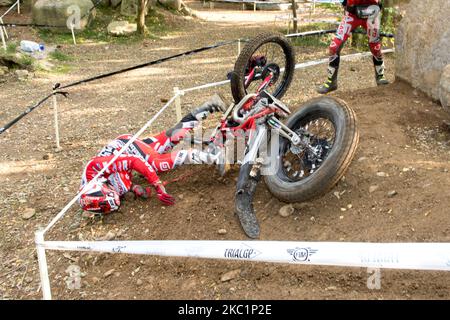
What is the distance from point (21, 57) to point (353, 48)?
901 cm

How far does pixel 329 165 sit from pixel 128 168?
7.20 feet

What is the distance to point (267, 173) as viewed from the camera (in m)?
4.38

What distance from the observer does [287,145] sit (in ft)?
15.2

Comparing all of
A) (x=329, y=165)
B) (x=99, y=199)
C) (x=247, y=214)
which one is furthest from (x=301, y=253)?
(x=99, y=199)

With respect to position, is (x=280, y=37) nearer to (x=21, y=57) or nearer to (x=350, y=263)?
(x=350, y=263)

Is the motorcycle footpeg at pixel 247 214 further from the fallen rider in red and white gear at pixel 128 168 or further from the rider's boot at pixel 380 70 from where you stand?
the rider's boot at pixel 380 70

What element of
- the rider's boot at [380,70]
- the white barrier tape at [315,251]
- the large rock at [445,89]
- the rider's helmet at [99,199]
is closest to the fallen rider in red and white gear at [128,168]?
the rider's helmet at [99,199]

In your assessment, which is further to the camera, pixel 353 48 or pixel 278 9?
pixel 278 9

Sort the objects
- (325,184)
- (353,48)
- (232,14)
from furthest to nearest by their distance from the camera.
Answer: (232,14) < (353,48) < (325,184)

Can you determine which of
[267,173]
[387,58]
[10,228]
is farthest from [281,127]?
[387,58]

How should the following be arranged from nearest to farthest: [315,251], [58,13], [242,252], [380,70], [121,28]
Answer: [315,251] → [242,252] → [380,70] → [58,13] → [121,28]

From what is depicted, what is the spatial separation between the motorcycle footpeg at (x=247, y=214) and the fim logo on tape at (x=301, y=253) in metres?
1.30

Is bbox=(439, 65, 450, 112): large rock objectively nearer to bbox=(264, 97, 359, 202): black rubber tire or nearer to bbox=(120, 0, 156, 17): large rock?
bbox=(264, 97, 359, 202): black rubber tire

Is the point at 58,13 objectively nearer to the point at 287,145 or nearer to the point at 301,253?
the point at 287,145
